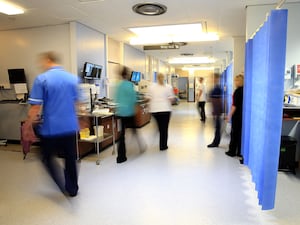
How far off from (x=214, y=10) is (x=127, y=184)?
3590 millimetres

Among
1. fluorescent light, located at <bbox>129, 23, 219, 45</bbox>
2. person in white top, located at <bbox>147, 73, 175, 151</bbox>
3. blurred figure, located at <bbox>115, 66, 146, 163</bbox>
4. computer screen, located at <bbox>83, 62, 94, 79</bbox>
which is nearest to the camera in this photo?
blurred figure, located at <bbox>115, 66, 146, 163</bbox>

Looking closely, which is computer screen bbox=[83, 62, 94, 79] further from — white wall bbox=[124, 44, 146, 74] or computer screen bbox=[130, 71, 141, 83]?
computer screen bbox=[130, 71, 141, 83]

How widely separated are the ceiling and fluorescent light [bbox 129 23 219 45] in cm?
51

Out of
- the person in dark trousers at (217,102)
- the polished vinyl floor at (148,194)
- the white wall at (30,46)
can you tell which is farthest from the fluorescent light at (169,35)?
the polished vinyl floor at (148,194)

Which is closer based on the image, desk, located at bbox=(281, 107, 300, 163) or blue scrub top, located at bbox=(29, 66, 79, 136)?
blue scrub top, located at bbox=(29, 66, 79, 136)

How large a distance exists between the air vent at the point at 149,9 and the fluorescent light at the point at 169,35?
4.78ft

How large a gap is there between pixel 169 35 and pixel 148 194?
5206 mm

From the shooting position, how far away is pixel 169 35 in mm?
7145

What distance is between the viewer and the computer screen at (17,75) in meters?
5.85

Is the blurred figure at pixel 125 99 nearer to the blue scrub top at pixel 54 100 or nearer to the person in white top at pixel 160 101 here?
the person in white top at pixel 160 101

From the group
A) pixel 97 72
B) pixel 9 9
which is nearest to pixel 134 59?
pixel 97 72

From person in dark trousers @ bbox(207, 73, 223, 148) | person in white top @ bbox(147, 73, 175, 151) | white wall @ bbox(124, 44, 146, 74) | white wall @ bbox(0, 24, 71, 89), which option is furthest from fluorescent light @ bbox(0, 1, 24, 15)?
white wall @ bbox(124, 44, 146, 74)

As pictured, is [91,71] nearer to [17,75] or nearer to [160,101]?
[17,75]

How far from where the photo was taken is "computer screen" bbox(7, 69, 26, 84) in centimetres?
585
